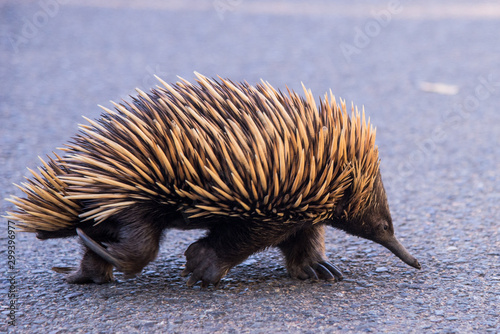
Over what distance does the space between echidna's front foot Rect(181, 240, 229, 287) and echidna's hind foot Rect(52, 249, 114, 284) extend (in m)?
0.37

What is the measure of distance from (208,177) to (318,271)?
0.80 meters

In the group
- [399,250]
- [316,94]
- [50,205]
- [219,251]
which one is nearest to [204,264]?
[219,251]

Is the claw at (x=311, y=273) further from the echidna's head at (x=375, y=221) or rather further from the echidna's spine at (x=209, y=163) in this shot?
the echidna's spine at (x=209, y=163)

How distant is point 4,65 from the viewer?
26.1 feet

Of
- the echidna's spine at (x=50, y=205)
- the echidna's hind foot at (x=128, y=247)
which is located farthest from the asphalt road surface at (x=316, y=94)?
the echidna's spine at (x=50, y=205)

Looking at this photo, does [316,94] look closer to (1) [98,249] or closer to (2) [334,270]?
(2) [334,270]

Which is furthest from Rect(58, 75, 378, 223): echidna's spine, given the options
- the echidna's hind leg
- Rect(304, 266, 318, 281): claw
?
Rect(304, 266, 318, 281): claw

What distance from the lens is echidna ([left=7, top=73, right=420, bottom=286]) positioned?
2.73 m

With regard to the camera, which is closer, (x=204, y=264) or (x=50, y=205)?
(x=50, y=205)

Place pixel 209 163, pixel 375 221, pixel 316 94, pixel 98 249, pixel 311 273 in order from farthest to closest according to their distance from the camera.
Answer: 1. pixel 316 94
2. pixel 311 273
3. pixel 375 221
4. pixel 98 249
5. pixel 209 163

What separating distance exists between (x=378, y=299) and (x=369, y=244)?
76 cm

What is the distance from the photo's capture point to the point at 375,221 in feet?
10.0

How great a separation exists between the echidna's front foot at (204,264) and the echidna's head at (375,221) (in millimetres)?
537

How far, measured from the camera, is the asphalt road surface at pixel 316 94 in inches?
111
